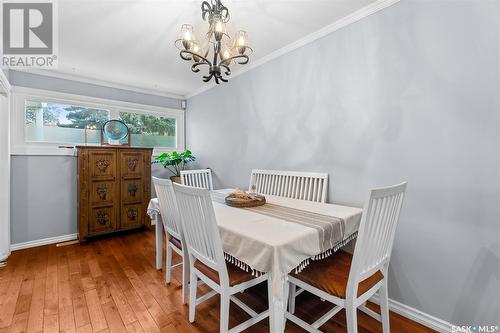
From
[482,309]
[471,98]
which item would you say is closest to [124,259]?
[482,309]

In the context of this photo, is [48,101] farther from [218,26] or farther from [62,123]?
[218,26]

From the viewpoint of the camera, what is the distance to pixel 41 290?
2.11 meters

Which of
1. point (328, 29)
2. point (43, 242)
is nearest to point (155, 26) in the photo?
point (328, 29)

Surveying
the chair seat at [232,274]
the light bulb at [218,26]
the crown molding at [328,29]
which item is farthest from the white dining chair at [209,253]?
the crown molding at [328,29]

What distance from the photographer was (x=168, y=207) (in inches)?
78.3

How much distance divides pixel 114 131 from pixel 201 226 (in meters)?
3.03

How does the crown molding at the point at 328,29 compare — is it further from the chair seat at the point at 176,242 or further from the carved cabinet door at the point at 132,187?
the chair seat at the point at 176,242

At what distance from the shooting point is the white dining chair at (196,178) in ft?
9.57

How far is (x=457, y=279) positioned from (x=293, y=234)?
121 centimetres

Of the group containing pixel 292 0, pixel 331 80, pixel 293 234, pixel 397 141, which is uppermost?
pixel 292 0

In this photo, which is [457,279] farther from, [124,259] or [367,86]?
[124,259]

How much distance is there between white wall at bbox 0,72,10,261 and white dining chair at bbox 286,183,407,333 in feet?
10.9

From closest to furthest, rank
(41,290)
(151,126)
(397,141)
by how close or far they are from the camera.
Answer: (397,141) → (41,290) → (151,126)

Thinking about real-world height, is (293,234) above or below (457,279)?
above
